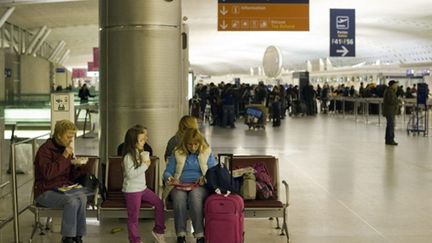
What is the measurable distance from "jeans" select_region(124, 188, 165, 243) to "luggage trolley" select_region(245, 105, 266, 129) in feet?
55.4

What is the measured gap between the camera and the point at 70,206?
237 inches

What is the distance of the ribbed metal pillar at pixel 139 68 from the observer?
26.7 ft

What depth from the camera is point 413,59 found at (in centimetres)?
4791

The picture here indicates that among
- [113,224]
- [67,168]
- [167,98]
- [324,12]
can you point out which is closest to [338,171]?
[167,98]

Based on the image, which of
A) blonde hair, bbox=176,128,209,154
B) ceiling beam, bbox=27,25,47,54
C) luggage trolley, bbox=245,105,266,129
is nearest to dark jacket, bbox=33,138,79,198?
blonde hair, bbox=176,128,209,154

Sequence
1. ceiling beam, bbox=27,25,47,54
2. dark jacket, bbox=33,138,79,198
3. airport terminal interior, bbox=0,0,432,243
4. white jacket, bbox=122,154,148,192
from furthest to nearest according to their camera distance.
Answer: ceiling beam, bbox=27,25,47,54 < airport terminal interior, bbox=0,0,432,243 < white jacket, bbox=122,154,148,192 < dark jacket, bbox=33,138,79,198

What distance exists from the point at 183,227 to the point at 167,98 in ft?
8.11

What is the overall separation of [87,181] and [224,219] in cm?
147

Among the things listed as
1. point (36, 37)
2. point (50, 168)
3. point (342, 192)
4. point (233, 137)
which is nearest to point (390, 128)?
point (233, 137)

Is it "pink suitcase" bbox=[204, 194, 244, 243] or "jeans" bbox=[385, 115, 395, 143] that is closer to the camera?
"pink suitcase" bbox=[204, 194, 244, 243]

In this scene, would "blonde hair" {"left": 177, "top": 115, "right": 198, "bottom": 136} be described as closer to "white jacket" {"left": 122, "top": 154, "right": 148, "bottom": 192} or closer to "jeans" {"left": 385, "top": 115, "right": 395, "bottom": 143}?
"white jacket" {"left": 122, "top": 154, "right": 148, "bottom": 192}

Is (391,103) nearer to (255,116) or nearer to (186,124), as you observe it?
(255,116)

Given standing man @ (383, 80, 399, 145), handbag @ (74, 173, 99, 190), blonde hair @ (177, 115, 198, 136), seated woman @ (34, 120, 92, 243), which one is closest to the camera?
seated woman @ (34, 120, 92, 243)

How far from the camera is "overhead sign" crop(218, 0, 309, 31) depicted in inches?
774
